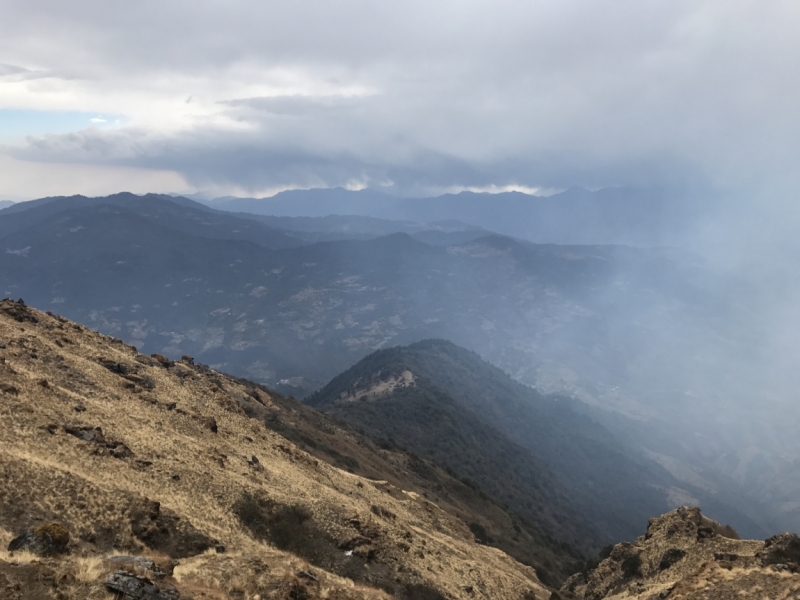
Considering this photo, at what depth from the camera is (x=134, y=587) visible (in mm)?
20328

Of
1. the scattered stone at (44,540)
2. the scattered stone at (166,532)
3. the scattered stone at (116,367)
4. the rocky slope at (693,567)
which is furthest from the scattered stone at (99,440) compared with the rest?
the rocky slope at (693,567)

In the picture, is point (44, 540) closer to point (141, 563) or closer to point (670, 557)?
point (141, 563)

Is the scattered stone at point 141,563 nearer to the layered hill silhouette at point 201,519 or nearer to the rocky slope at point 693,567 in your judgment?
the layered hill silhouette at point 201,519

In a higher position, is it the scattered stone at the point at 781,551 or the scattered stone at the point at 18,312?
the scattered stone at the point at 18,312

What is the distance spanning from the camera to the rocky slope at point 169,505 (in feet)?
82.8

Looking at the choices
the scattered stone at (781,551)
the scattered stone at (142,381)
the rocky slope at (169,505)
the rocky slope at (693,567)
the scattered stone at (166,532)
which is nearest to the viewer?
the rocky slope at (169,505)

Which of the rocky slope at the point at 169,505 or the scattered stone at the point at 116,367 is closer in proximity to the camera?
the rocky slope at the point at 169,505

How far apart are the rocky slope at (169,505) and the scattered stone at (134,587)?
2.7 inches

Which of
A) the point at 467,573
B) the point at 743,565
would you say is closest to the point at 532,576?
the point at 467,573

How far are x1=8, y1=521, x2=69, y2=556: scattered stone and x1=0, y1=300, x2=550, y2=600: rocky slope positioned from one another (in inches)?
2.5

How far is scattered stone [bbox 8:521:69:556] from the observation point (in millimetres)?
24016

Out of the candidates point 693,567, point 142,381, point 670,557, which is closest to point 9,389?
point 142,381

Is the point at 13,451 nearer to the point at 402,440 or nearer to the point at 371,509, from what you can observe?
the point at 371,509

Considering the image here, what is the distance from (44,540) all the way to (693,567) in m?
46.6
